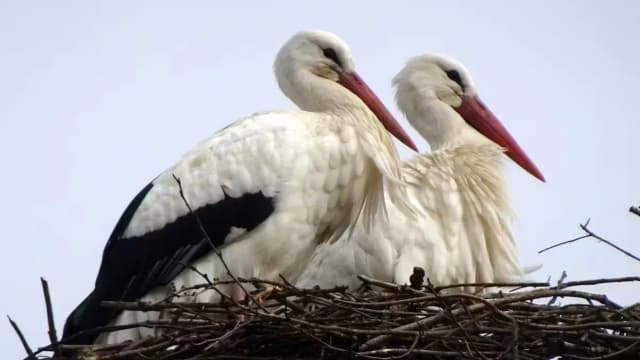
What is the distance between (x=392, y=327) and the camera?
5410 millimetres

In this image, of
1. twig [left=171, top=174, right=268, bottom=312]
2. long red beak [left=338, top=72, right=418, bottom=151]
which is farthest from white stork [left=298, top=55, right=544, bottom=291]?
twig [left=171, top=174, right=268, bottom=312]

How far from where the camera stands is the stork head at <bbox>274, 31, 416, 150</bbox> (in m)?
6.89

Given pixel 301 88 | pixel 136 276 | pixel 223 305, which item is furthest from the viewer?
pixel 301 88

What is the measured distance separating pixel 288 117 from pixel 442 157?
3.00 feet

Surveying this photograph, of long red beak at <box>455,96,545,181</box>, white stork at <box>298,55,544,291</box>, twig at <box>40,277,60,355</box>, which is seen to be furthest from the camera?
long red beak at <box>455,96,545,181</box>

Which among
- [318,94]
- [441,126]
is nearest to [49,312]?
[318,94]

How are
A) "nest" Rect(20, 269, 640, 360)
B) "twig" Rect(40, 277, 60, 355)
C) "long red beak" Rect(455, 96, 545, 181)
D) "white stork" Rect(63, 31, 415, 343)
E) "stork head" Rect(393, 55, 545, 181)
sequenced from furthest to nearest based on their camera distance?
"stork head" Rect(393, 55, 545, 181) < "long red beak" Rect(455, 96, 545, 181) < "white stork" Rect(63, 31, 415, 343) < "nest" Rect(20, 269, 640, 360) < "twig" Rect(40, 277, 60, 355)

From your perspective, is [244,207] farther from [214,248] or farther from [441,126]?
[441,126]

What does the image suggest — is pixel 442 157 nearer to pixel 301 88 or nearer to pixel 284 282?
pixel 301 88

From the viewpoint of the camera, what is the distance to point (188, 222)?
6277 mm

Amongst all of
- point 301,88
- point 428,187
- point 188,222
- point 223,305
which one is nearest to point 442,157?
point 428,187

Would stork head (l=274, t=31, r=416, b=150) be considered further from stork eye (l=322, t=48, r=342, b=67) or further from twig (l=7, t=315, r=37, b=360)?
twig (l=7, t=315, r=37, b=360)

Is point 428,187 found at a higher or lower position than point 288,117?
lower

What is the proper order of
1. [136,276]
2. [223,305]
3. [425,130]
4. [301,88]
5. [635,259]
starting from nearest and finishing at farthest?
[635,259] < [223,305] < [136,276] < [301,88] < [425,130]
